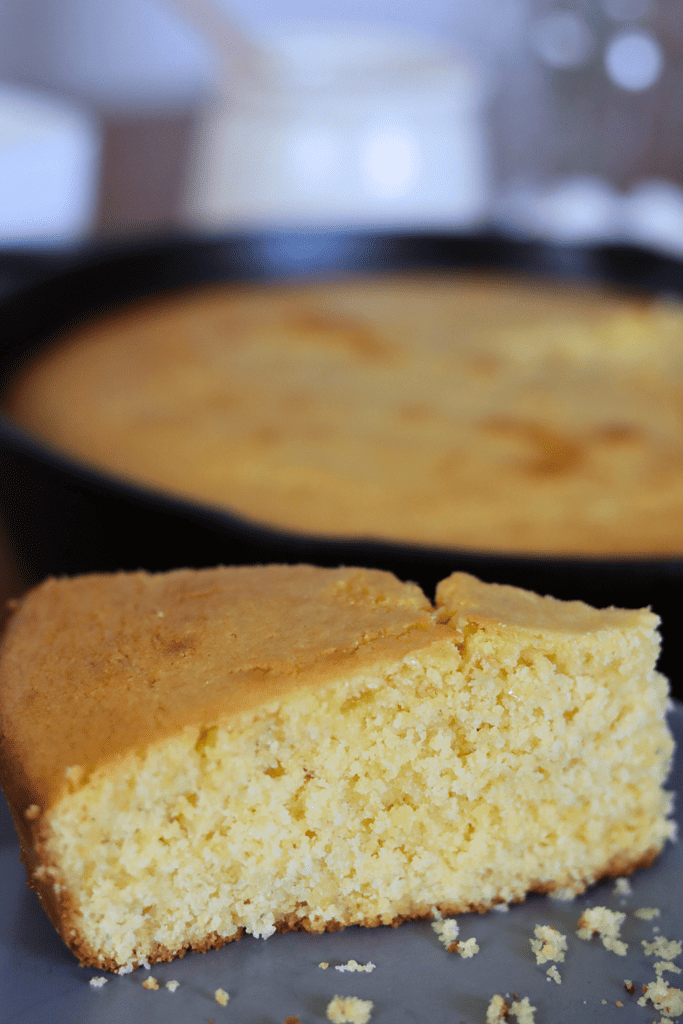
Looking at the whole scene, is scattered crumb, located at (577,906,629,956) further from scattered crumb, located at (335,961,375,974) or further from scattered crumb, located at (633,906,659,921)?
scattered crumb, located at (335,961,375,974)

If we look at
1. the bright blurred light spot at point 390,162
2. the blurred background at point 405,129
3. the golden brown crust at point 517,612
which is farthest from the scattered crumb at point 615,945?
the bright blurred light spot at point 390,162

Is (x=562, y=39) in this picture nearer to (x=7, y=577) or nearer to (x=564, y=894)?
(x=7, y=577)

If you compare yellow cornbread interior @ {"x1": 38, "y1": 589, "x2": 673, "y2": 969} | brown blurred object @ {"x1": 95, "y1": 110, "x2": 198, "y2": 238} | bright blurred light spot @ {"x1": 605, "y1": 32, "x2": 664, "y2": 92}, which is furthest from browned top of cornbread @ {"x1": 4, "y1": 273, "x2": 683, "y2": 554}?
brown blurred object @ {"x1": 95, "y1": 110, "x2": 198, "y2": 238}

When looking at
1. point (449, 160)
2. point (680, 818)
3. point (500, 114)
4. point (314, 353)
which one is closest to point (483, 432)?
point (314, 353)

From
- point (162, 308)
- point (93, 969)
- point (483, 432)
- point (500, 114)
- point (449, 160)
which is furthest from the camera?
point (500, 114)

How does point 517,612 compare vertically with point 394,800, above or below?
above

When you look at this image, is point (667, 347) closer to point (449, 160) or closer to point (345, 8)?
point (449, 160)

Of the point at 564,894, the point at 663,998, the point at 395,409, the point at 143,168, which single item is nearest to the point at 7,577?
the point at 395,409
